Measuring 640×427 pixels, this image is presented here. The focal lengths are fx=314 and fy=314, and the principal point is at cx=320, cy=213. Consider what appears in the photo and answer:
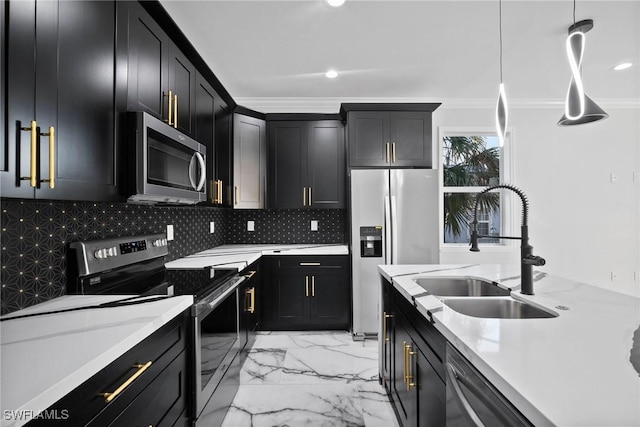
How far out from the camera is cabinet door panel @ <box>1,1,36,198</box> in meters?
0.86

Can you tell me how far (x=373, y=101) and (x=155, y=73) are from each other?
2.48 metres

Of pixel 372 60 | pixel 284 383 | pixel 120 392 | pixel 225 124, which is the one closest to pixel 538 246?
pixel 372 60

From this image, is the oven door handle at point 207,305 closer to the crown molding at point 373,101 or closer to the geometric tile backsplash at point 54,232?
the geometric tile backsplash at point 54,232

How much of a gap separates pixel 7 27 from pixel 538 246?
Result: 4.63 meters

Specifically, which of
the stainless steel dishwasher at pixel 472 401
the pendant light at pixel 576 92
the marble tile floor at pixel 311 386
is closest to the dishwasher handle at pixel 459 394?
the stainless steel dishwasher at pixel 472 401

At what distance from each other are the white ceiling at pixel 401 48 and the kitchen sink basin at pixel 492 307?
71.4 inches

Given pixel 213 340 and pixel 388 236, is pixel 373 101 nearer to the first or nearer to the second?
pixel 388 236

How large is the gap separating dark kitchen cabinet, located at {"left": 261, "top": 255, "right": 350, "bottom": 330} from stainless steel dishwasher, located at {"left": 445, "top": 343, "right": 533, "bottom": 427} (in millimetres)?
2188

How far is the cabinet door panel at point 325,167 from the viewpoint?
3496mm

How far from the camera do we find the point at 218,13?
2072mm

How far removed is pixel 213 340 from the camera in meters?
1.67

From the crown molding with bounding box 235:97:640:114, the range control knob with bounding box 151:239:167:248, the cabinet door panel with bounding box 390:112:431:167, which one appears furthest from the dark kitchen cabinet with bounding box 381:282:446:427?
the crown molding with bounding box 235:97:640:114

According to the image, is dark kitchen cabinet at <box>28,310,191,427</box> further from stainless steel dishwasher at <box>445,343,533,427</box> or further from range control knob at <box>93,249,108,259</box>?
stainless steel dishwasher at <box>445,343,533,427</box>

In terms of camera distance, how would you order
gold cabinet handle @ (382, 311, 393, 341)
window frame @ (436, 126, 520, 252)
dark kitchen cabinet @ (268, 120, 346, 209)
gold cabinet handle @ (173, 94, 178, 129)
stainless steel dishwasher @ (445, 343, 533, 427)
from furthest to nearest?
window frame @ (436, 126, 520, 252)
dark kitchen cabinet @ (268, 120, 346, 209)
gold cabinet handle @ (382, 311, 393, 341)
gold cabinet handle @ (173, 94, 178, 129)
stainless steel dishwasher @ (445, 343, 533, 427)
